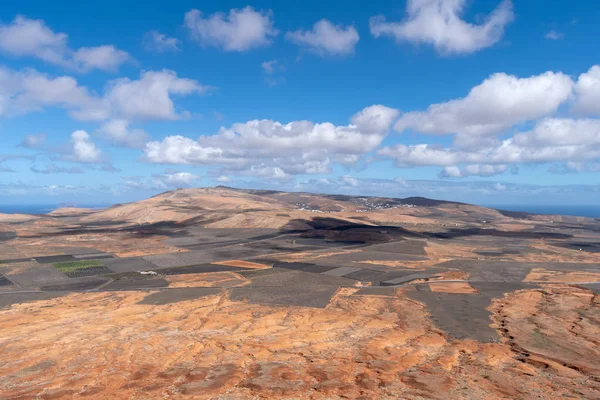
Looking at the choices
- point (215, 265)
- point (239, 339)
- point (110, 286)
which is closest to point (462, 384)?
point (239, 339)

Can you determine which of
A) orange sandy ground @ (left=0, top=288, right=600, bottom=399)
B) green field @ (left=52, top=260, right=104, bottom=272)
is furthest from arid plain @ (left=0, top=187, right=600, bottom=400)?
green field @ (left=52, top=260, right=104, bottom=272)

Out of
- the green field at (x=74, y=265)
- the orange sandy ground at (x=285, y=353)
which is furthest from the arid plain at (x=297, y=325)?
the green field at (x=74, y=265)

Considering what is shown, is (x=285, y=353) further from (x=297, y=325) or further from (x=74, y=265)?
(x=74, y=265)

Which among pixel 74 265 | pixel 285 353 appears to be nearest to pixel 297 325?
pixel 285 353

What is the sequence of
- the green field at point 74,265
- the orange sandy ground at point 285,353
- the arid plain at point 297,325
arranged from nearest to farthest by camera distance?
1. the orange sandy ground at point 285,353
2. the arid plain at point 297,325
3. the green field at point 74,265

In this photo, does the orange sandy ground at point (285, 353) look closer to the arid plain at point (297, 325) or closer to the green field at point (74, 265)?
the arid plain at point (297, 325)

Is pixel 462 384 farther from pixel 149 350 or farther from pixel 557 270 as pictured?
pixel 557 270
